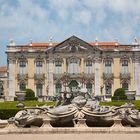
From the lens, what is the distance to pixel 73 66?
66.0m

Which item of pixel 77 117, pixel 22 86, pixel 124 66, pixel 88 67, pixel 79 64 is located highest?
pixel 79 64

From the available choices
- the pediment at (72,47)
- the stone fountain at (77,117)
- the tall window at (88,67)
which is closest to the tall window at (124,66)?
the tall window at (88,67)

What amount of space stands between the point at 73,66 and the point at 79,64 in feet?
2.84

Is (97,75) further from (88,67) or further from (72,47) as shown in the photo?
(72,47)

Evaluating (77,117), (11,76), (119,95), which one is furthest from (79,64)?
(77,117)

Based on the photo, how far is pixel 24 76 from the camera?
66438 mm

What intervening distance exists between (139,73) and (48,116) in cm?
5196

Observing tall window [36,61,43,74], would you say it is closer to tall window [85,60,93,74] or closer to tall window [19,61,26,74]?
tall window [19,61,26,74]

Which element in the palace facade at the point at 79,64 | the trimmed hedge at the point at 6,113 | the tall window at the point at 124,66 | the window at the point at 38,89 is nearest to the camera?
the trimmed hedge at the point at 6,113

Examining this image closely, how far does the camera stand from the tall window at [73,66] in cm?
6594

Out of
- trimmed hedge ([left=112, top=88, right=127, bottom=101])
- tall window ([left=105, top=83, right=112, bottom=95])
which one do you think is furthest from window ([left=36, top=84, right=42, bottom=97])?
trimmed hedge ([left=112, top=88, right=127, bottom=101])

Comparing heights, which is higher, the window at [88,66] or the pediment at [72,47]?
the pediment at [72,47]

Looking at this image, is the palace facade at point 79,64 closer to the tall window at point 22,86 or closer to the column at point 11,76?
the column at point 11,76

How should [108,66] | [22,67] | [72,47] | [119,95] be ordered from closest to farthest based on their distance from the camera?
[119,95] < [72,47] < [108,66] < [22,67]
